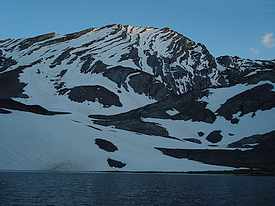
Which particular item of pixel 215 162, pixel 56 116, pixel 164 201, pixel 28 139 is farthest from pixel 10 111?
pixel 164 201

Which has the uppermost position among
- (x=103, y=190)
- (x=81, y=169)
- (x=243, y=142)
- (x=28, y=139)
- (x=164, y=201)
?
(x=243, y=142)

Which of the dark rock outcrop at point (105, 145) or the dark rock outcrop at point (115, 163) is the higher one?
the dark rock outcrop at point (105, 145)

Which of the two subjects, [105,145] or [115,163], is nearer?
[115,163]

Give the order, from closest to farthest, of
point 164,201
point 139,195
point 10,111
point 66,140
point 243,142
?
point 164,201, point 139,195, point 66,140, point 10,111, point 243,142

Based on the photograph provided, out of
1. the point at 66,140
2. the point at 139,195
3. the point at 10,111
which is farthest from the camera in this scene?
the point at 10,111

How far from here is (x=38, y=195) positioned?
62.2 meters

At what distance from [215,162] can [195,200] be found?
335 feet

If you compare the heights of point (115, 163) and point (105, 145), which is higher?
point (105, 145)

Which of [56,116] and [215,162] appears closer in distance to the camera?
[215,162]

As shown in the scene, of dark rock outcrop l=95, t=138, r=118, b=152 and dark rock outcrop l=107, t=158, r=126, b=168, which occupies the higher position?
dark rock outcrop l=95, t=138, r=118, b=152

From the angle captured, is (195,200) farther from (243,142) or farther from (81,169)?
(243,142)

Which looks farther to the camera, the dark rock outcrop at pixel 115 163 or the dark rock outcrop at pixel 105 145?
the dark rock outcrop at pixel 105 145

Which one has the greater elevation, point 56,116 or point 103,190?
point 56,116

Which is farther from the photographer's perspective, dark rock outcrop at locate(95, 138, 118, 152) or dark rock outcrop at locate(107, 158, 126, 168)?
dark rock outcrop at locate(95, 138, 118, 152)
